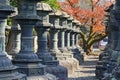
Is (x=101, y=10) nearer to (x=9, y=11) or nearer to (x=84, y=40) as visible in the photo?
(x=84, y=40)

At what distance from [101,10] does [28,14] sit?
122 feet

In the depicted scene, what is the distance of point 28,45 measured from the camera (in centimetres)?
1460

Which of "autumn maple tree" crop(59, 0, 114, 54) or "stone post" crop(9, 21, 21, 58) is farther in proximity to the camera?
"autumn maple tree" crop(59, 0, 114, 54)

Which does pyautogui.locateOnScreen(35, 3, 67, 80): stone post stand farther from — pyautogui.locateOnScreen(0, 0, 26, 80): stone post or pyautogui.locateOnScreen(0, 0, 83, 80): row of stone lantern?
pyautogui.locateOnScreen(0, 0, 26, 80): stone post

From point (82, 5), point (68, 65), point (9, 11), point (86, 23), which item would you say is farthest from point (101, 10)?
point (9, 11)

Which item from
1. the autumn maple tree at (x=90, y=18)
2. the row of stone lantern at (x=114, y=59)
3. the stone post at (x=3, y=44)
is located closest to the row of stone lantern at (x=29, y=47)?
the stone post at (x=3, y=44)

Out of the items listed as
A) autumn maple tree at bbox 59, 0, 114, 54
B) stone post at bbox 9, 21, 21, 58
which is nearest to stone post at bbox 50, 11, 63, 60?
stone post at bbox 9, 21, 21, 58

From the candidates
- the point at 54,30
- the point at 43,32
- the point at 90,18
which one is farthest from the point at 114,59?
the point at 90,18

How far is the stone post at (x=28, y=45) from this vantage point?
14.5 m

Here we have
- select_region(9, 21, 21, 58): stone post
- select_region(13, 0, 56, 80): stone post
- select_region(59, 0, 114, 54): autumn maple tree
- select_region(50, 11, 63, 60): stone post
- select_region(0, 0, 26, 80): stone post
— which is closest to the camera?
select_region(0, 0, 26, 80): stone post

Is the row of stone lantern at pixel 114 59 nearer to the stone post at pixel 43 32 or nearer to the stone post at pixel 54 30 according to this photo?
the stone post at pixel 43 32

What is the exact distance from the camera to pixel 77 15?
51031 mm

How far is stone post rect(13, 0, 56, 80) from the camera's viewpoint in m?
14.5

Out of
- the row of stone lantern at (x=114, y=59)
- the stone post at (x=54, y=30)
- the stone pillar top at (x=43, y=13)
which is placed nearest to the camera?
the row of stone lantern at (x=114, y=59)
